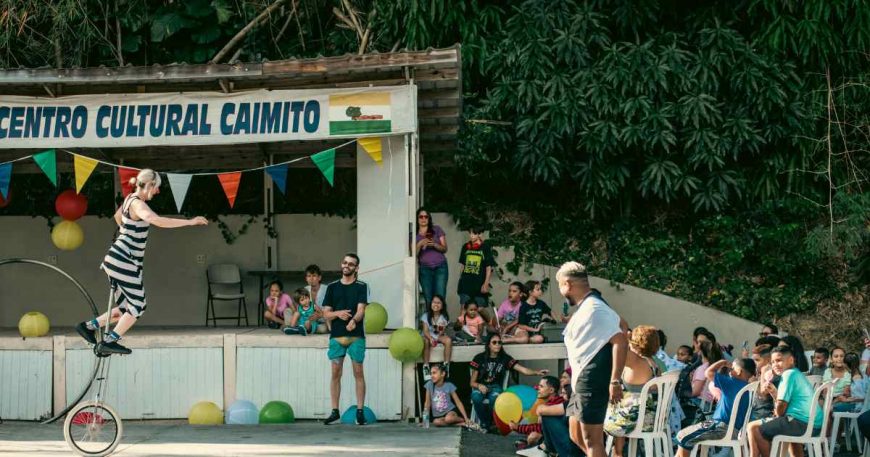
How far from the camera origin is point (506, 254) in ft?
52.1

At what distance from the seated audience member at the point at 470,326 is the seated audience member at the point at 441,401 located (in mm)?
850

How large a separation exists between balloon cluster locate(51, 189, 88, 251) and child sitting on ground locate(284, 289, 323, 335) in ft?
8.64

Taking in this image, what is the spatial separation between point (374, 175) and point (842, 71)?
762cm

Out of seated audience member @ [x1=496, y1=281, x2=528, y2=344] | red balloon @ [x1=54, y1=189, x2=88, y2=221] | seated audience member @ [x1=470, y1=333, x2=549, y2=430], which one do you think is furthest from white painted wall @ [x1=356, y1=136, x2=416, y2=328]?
red balloon @ [x1=54, y1=189, x2=88, y2=221]

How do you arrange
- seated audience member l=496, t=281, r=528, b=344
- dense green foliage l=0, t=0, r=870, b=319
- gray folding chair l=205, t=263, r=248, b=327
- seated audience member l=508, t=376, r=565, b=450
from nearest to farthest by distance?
seated audience member l=508, t=376, r=565, b=450 < seated audience member l=496, t=281, r=528, b=344 < dense green foliage l=0, t=0, r=870, b=319 < gray folding chair l=205, t=263, r=248, b=327

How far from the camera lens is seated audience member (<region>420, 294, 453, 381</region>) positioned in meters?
11.5

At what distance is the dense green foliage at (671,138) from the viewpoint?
1513 centimetres

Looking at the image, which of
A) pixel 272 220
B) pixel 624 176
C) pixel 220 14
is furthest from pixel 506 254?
pixel 220 14

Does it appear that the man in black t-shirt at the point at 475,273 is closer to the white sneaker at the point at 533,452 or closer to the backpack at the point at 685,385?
the white sneaker at the point at 533,452

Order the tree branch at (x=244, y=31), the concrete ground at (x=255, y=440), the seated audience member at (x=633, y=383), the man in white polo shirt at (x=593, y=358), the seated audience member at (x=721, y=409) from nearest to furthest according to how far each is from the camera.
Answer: the man in white polo shirt at (x=593, y=358) < the seated audience member at (x=633, y=383) < the seated audience member at (x=721, y=409) < the concrete ground at (x=255, y=440) < the tree branch at (x=244, y=31)

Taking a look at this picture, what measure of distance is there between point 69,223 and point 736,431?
8029 mm

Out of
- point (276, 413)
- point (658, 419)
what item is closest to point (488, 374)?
point (276, 413)

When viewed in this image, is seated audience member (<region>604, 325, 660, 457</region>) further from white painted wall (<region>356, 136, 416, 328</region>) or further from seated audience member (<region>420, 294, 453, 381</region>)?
white painted wall (<region>356, 136, 416, 328</region>)

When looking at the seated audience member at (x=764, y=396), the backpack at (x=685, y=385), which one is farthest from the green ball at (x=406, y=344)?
the seated audience member at (x=764, y=396)
